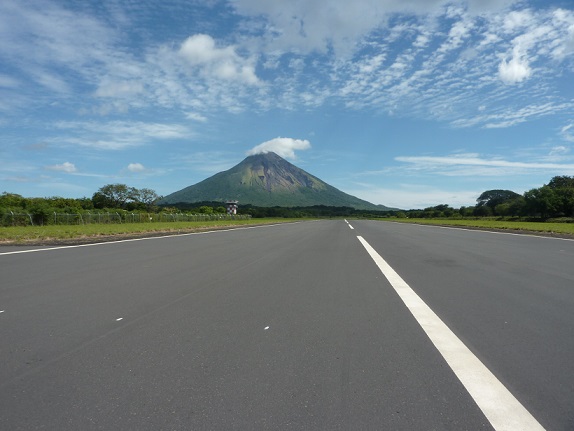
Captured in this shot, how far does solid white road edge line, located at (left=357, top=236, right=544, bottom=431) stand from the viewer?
2.70m

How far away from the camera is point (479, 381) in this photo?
10.9 ft

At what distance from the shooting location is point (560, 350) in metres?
4.06

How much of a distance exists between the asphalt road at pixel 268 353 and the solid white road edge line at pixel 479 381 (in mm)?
72

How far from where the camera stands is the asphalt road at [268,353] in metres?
2.80

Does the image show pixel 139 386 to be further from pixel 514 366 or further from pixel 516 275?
pixel 516 275

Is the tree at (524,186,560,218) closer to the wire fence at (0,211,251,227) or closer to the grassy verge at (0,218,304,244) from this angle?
the wire fence at (0,211,251,227)

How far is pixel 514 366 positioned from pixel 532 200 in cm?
10233

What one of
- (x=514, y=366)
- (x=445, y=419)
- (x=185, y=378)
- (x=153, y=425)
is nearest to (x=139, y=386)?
(x=185, y=378)

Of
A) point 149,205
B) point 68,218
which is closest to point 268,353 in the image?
point 68,218

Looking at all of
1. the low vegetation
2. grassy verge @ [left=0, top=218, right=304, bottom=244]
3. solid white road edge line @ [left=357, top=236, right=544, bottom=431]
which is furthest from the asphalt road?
the low vegetation

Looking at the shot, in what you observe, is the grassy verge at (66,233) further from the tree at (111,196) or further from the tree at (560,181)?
the tree at (560,181)

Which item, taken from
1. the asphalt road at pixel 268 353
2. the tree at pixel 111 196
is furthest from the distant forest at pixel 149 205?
the asphalt road at pixel 268 353

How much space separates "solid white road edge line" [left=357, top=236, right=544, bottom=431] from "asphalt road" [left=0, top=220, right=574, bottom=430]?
7 centimetres

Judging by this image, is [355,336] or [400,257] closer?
[355,336]
